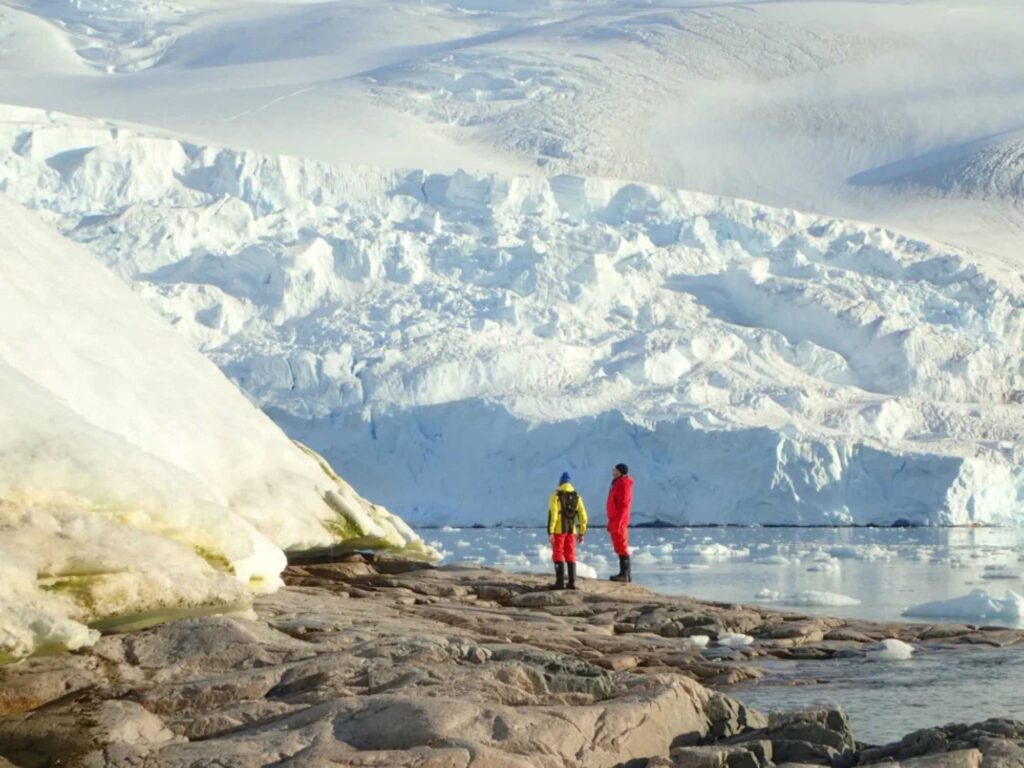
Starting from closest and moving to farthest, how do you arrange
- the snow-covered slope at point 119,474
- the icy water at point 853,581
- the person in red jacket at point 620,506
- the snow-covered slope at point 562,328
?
the snow-covered slope at point 119,474 < the icy water at point 853,581 < the person in red jacket at point 620,506 < the snow-covered slope at point 562,328

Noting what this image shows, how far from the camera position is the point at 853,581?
15516 millimetres

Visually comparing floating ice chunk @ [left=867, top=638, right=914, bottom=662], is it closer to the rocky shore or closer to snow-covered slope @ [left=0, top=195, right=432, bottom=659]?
the rocky shore

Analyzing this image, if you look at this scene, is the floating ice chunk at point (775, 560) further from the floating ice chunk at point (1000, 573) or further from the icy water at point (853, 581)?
the floating ice chunk at point (1000, 573)

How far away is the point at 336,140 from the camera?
49.0m

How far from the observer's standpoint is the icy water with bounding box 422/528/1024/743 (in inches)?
261

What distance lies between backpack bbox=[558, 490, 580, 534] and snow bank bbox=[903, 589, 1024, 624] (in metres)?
3.21

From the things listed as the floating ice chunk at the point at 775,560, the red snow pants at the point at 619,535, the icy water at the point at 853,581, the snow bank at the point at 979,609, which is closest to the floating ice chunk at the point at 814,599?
the icy water at the point at 853,581

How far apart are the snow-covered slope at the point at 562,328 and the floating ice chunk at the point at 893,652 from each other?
63.0 ft

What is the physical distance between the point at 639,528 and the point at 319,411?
7.34m

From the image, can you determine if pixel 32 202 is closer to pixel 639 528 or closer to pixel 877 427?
pixel 639 528

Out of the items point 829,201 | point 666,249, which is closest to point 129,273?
point 666,249

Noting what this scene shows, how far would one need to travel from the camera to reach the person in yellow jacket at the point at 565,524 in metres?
10.0

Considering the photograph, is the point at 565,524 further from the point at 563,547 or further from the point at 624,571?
the point at 624,571

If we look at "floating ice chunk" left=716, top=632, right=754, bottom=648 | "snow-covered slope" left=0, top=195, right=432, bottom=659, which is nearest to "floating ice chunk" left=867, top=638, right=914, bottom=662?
"floating ice chunk" left=716, top=632, right=754, bottom=648
